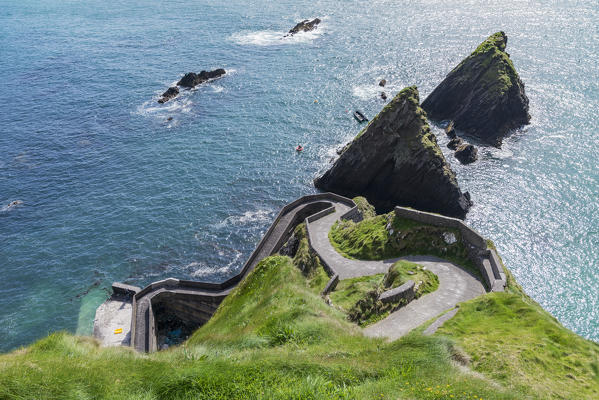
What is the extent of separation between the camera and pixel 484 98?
81.6 m

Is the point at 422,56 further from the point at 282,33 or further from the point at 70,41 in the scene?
the point at 70,41

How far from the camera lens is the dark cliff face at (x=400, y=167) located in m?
61.2

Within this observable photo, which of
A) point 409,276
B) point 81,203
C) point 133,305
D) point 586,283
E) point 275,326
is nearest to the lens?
point 275,326

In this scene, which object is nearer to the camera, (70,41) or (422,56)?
(422,56)

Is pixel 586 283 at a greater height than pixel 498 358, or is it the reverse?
pixel 498 358

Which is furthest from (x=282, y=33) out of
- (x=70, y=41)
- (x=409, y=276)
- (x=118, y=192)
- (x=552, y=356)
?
(x=552, y=356)

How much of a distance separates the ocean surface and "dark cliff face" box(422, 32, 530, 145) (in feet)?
15.0

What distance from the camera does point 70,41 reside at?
452ft

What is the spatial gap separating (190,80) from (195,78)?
4.65 ft

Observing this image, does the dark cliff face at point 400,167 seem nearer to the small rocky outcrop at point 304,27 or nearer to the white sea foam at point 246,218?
the white sea foam at point 246,218

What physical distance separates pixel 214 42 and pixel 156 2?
223ft

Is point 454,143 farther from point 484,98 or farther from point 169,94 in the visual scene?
point 169,94

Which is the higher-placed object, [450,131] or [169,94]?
[169,94]

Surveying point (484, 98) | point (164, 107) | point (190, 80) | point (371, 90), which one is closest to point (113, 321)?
point (164, 107)
